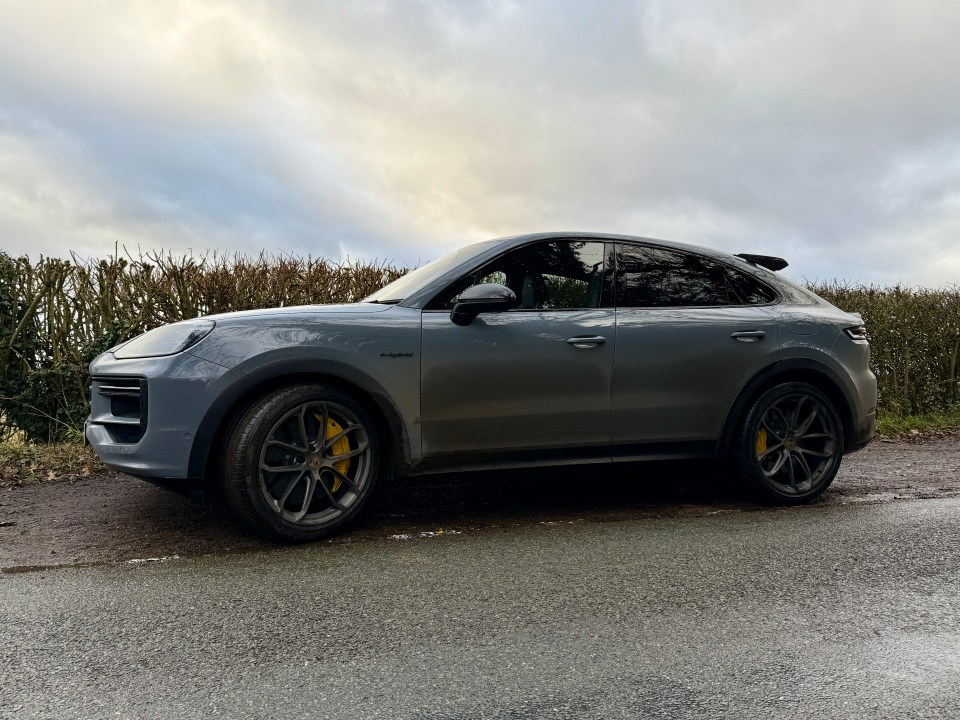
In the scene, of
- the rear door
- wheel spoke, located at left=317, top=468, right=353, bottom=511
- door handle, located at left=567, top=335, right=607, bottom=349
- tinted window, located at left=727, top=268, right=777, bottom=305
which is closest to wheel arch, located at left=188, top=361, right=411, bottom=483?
wheel spoke, located at left=317, top=468, right=353, bottom=511

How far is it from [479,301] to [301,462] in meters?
1.29

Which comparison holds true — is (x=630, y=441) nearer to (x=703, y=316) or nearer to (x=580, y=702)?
(x=703, y=316)

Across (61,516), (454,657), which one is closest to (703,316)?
(454,657)

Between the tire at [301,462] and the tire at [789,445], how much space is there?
2452 mm

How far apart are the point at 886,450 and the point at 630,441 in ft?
16.7

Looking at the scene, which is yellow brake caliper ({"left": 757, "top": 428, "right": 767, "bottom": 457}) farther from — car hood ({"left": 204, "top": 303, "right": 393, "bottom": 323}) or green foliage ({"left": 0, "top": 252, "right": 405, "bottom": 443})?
green foliage ({"left": 0, "top": 252, "right": 405, "bottom": 443})

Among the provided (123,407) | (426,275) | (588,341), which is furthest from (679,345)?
(123,407)

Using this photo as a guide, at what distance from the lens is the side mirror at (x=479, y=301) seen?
4488 mm

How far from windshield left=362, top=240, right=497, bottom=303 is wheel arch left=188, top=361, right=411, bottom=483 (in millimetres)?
→ 648

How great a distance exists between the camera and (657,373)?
4.97m

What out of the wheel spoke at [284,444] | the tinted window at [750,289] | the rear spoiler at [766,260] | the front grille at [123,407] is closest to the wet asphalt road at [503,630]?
the wheel spoke at [284,444]

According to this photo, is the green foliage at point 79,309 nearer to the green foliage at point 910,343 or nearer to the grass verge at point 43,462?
the grass verge at point 43,462

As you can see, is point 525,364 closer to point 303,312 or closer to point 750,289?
point 303,312

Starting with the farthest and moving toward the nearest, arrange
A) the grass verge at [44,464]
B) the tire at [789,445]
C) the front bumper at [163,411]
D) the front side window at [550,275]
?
the grass verge at [44,464]
the tire at [789,445]
the front side window at [550,275]
the front bumper at [163,411]
